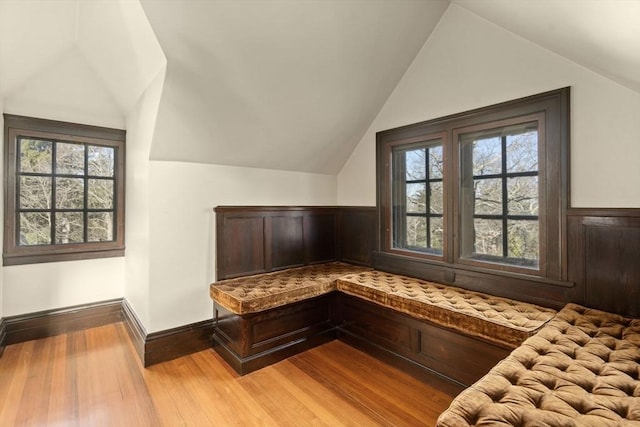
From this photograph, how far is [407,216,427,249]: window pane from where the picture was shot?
3.02m

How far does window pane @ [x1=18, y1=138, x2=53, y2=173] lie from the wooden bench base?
224cm

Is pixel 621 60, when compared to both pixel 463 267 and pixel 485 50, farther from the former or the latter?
pixel 463 267

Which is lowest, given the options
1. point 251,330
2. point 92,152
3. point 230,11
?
point 251,330

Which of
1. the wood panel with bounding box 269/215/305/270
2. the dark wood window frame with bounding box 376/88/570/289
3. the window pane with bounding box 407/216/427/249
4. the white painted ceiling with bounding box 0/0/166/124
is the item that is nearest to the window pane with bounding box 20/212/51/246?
the white painted ceiling with bounding box 0/0/166/124

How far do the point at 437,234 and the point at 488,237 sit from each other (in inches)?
17.7

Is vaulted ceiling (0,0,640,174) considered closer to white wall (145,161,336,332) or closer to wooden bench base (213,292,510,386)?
white wall (145,161,336,332)

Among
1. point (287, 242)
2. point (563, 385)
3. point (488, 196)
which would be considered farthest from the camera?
point (287, 242)

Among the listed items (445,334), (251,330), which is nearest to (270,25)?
(251,330)

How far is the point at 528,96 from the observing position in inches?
87.7

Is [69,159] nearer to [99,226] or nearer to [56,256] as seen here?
[99,226]

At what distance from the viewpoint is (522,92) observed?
7.41 feet

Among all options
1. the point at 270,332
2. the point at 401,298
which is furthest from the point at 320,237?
the point at 401,298

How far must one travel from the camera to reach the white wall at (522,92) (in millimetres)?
1889

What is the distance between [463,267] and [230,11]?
2.51m
